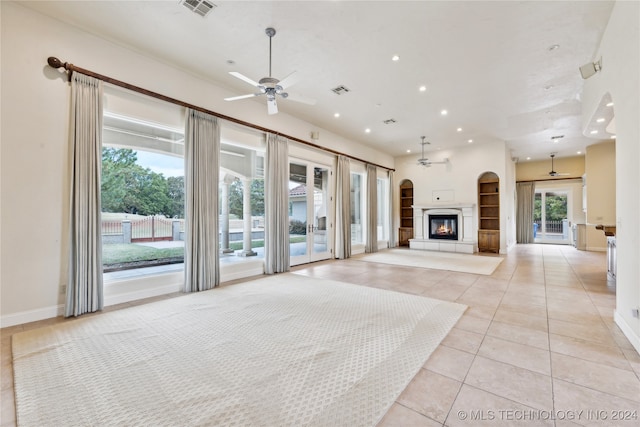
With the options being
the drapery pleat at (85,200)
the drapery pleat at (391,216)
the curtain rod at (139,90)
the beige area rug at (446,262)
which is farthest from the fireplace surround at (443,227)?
Result: the drapery pleat at (85,200)

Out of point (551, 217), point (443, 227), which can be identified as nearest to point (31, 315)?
point (443, 227)

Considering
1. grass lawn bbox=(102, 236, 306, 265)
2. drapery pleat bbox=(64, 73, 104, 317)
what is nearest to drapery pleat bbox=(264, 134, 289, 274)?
grass lawn bbox=(102, 236, 306, 265)

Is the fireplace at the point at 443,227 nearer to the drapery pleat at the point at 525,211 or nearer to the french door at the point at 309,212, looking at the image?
the french door at the point at 309,212

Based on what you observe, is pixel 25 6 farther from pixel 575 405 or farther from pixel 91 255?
pixel 575 405

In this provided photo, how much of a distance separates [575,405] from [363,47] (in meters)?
4.26

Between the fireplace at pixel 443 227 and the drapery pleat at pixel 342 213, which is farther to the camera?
the fireplace at pixel 443 227

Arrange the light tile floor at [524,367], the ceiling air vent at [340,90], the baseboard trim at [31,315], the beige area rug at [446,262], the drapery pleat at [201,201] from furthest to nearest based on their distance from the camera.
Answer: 1. the beige area rug at [446,262]
2. the ceiling air vent at [340,90]
3. the drapery pleat at [201,201]
4. the baseboard trim at [31,315]
5. the light tile floor at [524,367]

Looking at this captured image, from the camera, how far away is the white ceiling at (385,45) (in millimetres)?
3201

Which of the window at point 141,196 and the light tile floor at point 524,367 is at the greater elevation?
the window at point 141,196

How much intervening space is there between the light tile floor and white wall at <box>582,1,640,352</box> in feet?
1.18

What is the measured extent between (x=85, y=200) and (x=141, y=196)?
0.91 meters

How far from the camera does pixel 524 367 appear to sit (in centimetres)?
221

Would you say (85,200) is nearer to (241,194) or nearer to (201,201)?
(201,201)

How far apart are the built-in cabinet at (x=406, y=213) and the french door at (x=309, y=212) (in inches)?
165
